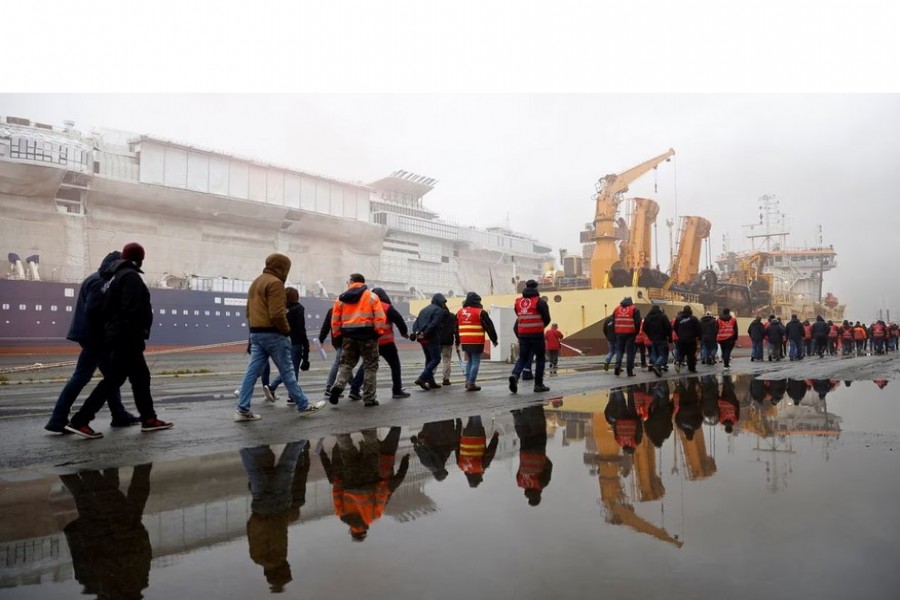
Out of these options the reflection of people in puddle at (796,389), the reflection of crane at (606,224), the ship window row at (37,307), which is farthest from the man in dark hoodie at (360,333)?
the ship window row at (37,307)

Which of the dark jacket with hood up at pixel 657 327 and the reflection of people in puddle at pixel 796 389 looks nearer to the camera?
the reflection of people in puddle at pixel 796 389

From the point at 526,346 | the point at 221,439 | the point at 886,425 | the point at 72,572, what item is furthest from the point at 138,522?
the point at 526,346

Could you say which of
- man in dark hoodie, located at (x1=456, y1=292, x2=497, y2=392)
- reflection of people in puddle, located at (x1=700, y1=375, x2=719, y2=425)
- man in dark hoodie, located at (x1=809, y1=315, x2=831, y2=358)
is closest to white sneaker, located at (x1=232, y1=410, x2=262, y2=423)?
man in dark hoodie, located at (x1=456, y1=292, x2=497, y2=392)

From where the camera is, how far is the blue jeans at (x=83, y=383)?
449 cm

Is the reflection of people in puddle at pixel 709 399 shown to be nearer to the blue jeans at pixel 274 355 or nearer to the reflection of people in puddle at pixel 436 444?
the reflection of people in puddle at pixel 436 444

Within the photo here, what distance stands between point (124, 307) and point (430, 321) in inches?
166

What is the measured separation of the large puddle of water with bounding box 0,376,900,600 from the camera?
175 cm

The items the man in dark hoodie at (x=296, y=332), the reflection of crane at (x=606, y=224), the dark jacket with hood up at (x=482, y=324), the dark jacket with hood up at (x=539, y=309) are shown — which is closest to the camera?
the man in dark hoodie at (x=296, y=332)

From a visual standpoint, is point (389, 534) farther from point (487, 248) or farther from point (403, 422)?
point (487, 248)

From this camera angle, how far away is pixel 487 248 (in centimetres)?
6150

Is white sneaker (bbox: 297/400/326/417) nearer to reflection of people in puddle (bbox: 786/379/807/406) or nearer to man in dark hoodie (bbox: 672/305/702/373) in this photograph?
reflection of people in puddle (bbox: 786/379/807/406)

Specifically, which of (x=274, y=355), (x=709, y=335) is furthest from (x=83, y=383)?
(x=709, y=335)

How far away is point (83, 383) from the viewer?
4.62 m

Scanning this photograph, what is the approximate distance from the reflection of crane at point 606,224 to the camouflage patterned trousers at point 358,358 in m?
22.4
